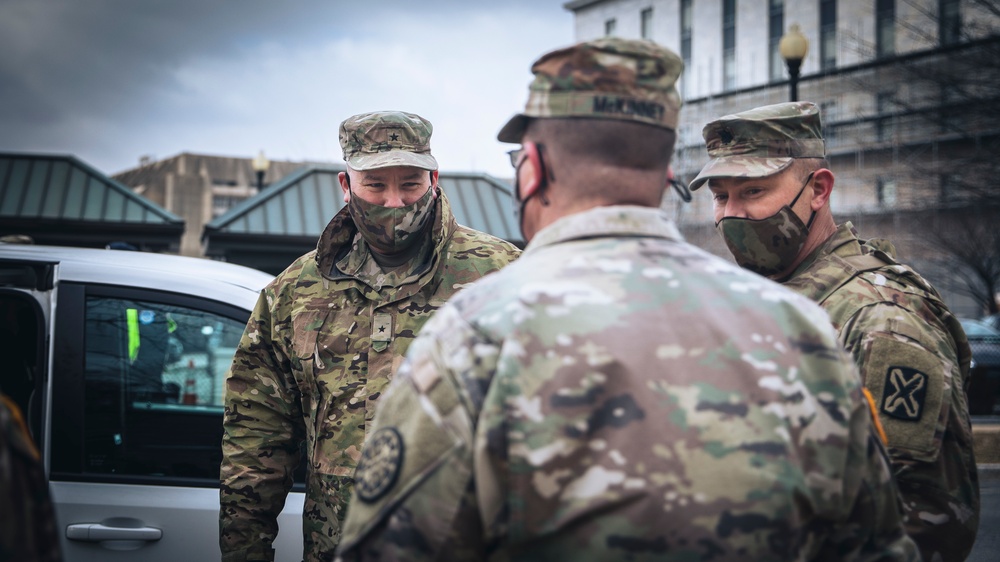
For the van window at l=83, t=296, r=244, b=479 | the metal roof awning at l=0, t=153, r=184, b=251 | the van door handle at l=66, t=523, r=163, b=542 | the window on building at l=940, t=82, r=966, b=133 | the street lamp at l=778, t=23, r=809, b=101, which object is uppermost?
the window on building at l=940, t=82, r=966, b=133

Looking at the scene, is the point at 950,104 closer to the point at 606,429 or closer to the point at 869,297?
the point at 869,297

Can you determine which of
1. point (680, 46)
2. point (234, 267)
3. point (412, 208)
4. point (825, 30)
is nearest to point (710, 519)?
point (412, 208)

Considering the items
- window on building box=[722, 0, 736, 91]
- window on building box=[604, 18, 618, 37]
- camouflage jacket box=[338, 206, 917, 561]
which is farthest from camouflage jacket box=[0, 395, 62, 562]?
window on building box=[604, 18, 618, 37]

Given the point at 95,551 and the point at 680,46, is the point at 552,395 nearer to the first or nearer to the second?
the point at 95,551

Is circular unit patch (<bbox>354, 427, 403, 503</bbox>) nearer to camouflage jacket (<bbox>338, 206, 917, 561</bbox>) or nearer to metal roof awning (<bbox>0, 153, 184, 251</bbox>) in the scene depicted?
camouflage jacket (<bbox>338, 206, 917, 561</bbox>)

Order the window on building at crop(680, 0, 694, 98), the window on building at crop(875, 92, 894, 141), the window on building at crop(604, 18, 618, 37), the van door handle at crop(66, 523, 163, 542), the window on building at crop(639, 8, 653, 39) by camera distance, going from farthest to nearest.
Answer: the window on building at crop(604, 18, 618, 37)
the window on building at crop(639, 8, 653, 39)
the window on building at crop(680, 0, 694, 98)
the window on building at crop(875, 92, 894, 141)
the van door handle at crop(66, 523, 163, 542)

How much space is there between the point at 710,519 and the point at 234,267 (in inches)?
105

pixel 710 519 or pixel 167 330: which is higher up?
pixel 167 330

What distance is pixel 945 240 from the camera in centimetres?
2328

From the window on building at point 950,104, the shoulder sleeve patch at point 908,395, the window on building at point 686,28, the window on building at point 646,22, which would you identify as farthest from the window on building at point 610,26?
the shoulder sleeve patch at point 908,395

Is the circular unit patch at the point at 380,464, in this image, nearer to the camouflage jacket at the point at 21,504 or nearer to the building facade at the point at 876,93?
the camouflage jacket at the point at 21,504

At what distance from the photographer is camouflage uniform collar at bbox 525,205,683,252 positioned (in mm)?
1609

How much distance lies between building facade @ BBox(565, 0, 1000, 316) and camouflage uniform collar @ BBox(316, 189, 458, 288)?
559 inches

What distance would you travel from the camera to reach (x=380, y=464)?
147 centimetres
